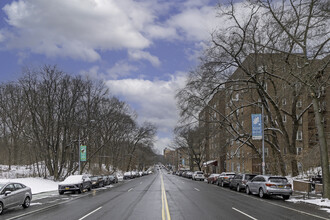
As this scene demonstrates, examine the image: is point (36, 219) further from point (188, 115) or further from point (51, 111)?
point (51, 111)

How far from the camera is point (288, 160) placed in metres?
31.9

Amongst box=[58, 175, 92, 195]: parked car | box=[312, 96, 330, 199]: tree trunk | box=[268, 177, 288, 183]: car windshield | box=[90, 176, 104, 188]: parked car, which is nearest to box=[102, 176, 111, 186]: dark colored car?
box=[90, 176, 104, 188]: parked car

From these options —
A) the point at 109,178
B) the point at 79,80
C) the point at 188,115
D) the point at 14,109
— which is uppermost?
the point at 79,80

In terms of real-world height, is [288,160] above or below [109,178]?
above

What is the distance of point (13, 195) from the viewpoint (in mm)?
14906

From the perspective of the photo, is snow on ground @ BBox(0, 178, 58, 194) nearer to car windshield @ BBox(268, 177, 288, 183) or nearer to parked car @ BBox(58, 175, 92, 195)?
parked car @ BBox(58, 175, 92, 195)

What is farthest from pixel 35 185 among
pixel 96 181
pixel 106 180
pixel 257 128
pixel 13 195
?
pixel 257 128

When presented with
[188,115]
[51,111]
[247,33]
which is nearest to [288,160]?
[188,115]

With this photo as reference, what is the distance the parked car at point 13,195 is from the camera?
1414cm

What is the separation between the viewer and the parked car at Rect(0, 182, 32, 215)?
14141 mm

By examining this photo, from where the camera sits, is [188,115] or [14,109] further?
[14,109]

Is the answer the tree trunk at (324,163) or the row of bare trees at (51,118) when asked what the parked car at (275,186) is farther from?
the row of bare trees at (51,118)

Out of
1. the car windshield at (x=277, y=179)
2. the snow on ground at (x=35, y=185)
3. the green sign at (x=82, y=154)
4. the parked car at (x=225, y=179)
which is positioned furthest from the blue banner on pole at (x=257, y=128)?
the green sign at (x=82, y=154)

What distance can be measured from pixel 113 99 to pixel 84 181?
130 feet
